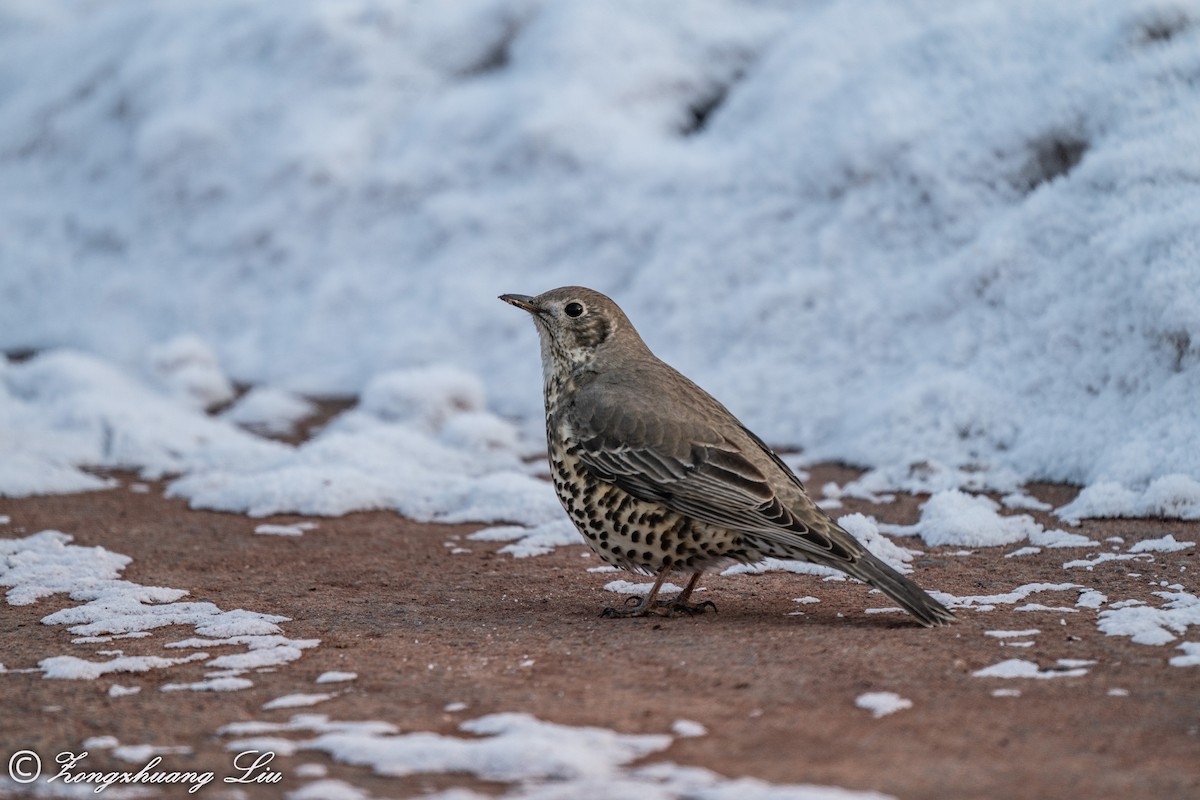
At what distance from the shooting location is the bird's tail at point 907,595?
15.9 ft

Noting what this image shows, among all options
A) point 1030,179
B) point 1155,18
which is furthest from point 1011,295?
point 1155,18

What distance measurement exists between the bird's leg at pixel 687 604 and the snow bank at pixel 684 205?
8.47 ft

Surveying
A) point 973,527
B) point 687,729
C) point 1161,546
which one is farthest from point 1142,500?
point 687,729

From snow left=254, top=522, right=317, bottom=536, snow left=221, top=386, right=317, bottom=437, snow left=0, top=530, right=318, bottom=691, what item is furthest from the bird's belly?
snow left=221, top=386, right=317, bottom=437

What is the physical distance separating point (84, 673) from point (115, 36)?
12.3 meters

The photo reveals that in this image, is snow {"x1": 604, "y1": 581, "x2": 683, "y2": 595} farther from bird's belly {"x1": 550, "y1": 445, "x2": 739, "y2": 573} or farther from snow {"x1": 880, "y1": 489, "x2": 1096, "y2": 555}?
snow {"x1": 880, "y1": 489, "x2": 1096, "y2": 555}

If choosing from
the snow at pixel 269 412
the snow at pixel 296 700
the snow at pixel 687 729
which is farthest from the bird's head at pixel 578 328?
the snow at pixel 269 412

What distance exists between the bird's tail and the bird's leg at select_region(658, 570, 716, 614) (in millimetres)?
776

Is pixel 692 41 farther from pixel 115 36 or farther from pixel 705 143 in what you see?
pixel 115 36

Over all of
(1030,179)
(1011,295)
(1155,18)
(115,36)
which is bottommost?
(1011,295)

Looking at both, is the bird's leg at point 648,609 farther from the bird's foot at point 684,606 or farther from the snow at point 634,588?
the snow at point 634,588

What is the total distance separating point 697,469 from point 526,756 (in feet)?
7.05

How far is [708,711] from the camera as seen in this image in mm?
3955

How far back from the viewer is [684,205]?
1070cm
